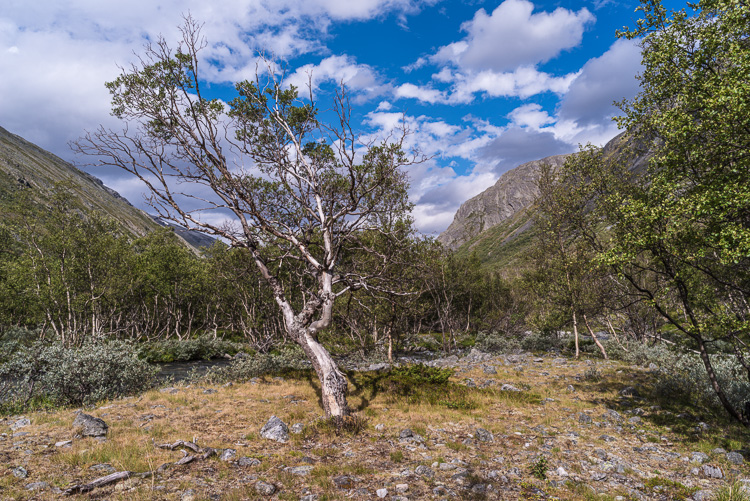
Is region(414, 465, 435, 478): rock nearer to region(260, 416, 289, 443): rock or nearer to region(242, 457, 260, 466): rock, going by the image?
region(242, 457, 260, 466): rock

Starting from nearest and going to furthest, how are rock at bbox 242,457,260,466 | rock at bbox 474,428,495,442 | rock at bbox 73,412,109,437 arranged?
rock at bbox 242,457,260,466
rock at bbox 73,412,109,437
rock at bbox 474,428,495,442

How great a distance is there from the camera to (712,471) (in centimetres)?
746

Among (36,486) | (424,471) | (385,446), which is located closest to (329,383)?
(385,446)

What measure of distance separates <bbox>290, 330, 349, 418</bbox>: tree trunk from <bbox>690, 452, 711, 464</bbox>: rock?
30.3 ft

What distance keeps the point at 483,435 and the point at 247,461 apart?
262 inches

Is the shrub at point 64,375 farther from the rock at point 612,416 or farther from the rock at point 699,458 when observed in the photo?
the rock at point 699,458

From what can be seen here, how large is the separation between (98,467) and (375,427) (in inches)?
276

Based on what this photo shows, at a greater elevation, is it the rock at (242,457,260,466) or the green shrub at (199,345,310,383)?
the rock at (242,457,260,466)

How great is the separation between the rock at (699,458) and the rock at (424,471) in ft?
22.0

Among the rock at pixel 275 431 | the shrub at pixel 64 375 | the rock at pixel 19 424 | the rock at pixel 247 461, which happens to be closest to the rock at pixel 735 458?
the rock at pixel 275 431

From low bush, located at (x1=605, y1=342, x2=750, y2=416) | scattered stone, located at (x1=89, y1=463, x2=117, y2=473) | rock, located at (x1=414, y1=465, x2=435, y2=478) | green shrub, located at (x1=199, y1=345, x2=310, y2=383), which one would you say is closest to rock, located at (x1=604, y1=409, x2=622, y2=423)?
low bush, located at (x1=605, y1=342, x2=750, y2=416)

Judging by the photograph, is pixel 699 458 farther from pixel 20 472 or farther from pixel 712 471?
pixel 20 472

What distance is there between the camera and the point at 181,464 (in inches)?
288

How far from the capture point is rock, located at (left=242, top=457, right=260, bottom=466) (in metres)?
7.69
